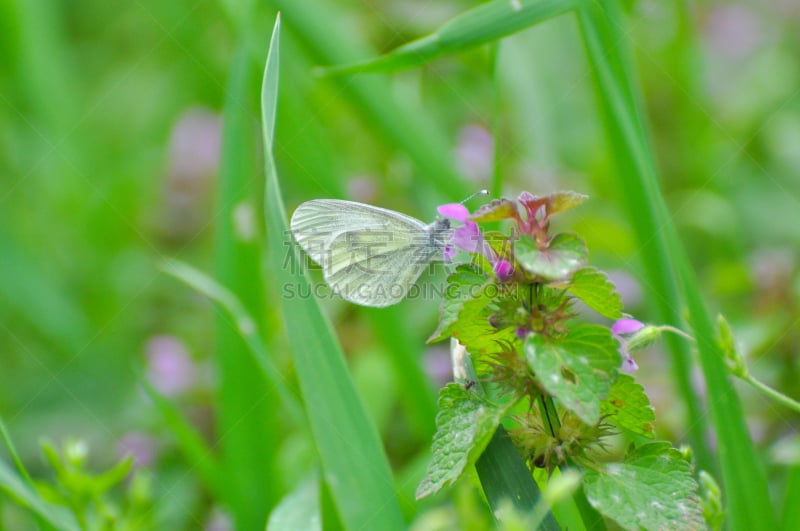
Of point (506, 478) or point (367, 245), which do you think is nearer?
point (506, 478)

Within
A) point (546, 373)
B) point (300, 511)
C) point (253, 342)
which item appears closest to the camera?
point (546, 373)

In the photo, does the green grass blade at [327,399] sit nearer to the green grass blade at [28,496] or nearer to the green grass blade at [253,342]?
the green grass blade at [253,342]

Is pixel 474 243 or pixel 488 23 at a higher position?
pixel 488 23

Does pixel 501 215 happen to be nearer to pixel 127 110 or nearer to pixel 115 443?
pixel 115 443

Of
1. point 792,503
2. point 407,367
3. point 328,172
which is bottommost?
point 792,503

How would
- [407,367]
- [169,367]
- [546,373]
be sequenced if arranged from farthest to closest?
[169,367]
[407,367]
[546,373]

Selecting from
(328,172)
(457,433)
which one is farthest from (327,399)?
(328,172)

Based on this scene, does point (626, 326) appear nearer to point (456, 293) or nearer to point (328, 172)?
point (456, 293)
